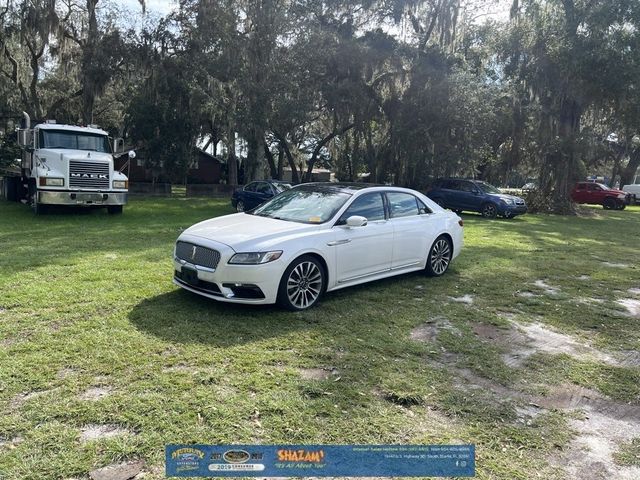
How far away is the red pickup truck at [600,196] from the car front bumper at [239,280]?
26361 millimetres

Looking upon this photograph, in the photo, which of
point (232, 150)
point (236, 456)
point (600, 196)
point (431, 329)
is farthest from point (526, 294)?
point (600, 196)

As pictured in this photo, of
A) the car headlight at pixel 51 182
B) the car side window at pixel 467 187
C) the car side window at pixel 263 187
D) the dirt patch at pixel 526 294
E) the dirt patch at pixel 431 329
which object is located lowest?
the dirt patch at pixel 431 329

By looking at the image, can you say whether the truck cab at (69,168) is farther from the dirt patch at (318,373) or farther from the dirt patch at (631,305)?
the dirt patch at (631,305)

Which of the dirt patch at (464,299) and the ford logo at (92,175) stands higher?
the ford logo at (92,175)

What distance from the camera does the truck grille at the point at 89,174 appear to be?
41.3ft

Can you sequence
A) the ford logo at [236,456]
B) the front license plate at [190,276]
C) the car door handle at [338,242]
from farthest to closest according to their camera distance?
the car door handle at [338,242], the front license plate at [190,276], the ford logo at [236,456]

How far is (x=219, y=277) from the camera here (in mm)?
5055

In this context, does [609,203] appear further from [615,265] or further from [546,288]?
[546,288]

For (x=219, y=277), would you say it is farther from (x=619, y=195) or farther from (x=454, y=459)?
(x=619, y=195)

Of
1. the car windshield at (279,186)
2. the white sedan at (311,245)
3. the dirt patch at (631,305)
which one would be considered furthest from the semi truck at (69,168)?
the dirt patch at (631,305)

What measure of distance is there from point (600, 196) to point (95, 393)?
3098cm

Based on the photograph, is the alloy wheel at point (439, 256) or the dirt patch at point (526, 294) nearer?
the dirt patch at point (526, 294)

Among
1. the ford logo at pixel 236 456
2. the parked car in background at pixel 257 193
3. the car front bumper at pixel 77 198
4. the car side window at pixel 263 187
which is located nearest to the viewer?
the ford logo at pixel 236 456

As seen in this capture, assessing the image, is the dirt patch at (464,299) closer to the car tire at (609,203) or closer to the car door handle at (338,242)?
the car door handle at (338,242)
